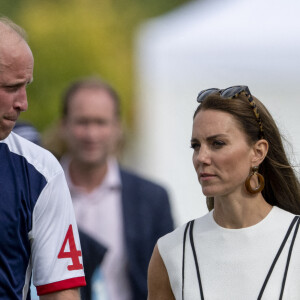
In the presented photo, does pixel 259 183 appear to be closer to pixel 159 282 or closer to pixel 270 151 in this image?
pixel 270 151

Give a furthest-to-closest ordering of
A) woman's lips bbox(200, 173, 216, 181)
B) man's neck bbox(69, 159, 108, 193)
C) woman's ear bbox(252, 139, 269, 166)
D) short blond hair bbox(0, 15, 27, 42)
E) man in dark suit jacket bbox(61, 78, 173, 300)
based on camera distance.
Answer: man's neck bbox(69, 159, 108, 193), man in dark suit jacket bbox(61, 78, 173, 300), woman's ear bbox(252, 139, 269, 166), woman's lips bbox(200, 173, 216, 181), short blond hair bbox(0, 15, 27, 42)

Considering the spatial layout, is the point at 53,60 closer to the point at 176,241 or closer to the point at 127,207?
the point at 127,207

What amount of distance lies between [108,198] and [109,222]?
0.23 m

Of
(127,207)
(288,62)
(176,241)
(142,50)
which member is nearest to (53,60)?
(142,50)

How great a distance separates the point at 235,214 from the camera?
484 centimetres

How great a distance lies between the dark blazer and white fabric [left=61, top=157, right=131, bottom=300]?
53 millimetres

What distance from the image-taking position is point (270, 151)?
195 inches

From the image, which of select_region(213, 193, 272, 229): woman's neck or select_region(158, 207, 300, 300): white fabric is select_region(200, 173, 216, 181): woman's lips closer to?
select_region(213, 193, 272, 229): woman's neck

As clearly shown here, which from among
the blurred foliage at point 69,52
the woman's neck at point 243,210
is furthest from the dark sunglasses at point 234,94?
the blurred foliage at point 69,52

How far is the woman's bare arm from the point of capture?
16.2 feet

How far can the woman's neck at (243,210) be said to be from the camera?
4820mm

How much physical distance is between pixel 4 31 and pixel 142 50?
9.35 m

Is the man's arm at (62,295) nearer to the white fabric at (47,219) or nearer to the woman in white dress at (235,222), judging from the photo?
the white fabric at (47,219)

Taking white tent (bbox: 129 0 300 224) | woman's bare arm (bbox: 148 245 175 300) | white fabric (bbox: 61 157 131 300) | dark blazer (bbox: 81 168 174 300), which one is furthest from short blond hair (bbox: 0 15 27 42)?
white tent (bbox: 129 0 300 224)
